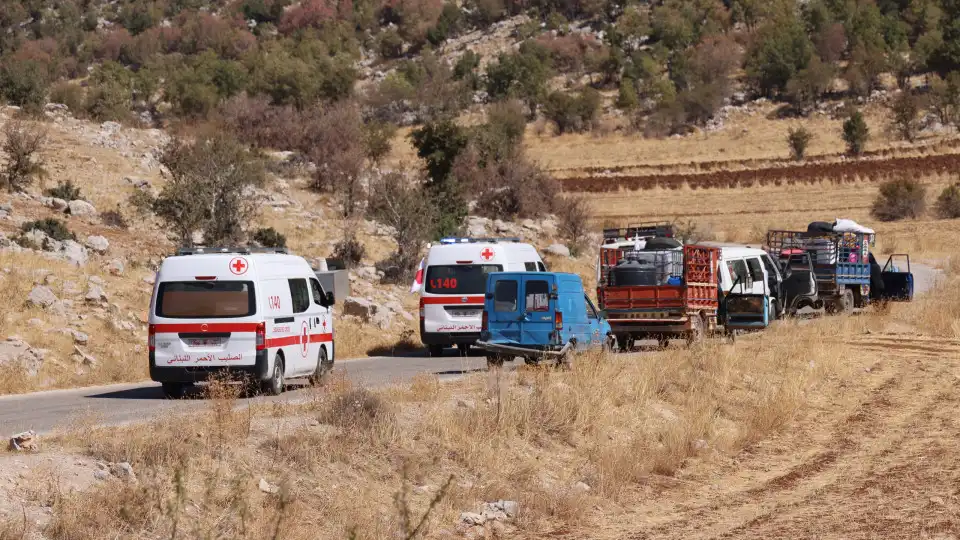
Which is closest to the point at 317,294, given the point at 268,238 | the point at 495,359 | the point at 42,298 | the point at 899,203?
the point at 495,359

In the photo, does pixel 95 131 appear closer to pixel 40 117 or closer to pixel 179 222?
pixel 40 117

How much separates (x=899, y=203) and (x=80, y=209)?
131ft

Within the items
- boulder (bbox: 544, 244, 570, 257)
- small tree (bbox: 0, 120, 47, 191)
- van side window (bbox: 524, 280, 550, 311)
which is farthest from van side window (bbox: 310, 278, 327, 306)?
boulder (bbox: 544, 244, 570, 257)

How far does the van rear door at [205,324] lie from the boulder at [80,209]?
57.8 feet

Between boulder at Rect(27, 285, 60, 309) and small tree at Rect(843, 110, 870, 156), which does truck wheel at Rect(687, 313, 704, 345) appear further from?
small tree at Rect(843, 110, 870, 156)

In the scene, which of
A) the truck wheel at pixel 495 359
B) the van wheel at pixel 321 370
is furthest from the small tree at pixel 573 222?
the van wheel at pixel 321 370

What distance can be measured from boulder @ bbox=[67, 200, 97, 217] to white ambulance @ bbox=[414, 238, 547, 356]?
42.7 feet

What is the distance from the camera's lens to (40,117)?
47.8 m

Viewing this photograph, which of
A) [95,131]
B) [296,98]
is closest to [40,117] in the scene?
[95,131]

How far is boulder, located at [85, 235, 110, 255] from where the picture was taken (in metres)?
31.6

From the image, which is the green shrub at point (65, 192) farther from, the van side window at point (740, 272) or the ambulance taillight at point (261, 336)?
the ambulance taillight at point (261, 336)

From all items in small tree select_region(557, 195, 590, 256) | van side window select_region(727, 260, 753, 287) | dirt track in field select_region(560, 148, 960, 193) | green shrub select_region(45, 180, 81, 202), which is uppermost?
dirt track in field select_region(560, 148, 960, 193)

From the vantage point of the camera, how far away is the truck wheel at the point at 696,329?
25734 millimetres

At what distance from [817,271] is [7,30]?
123 m
